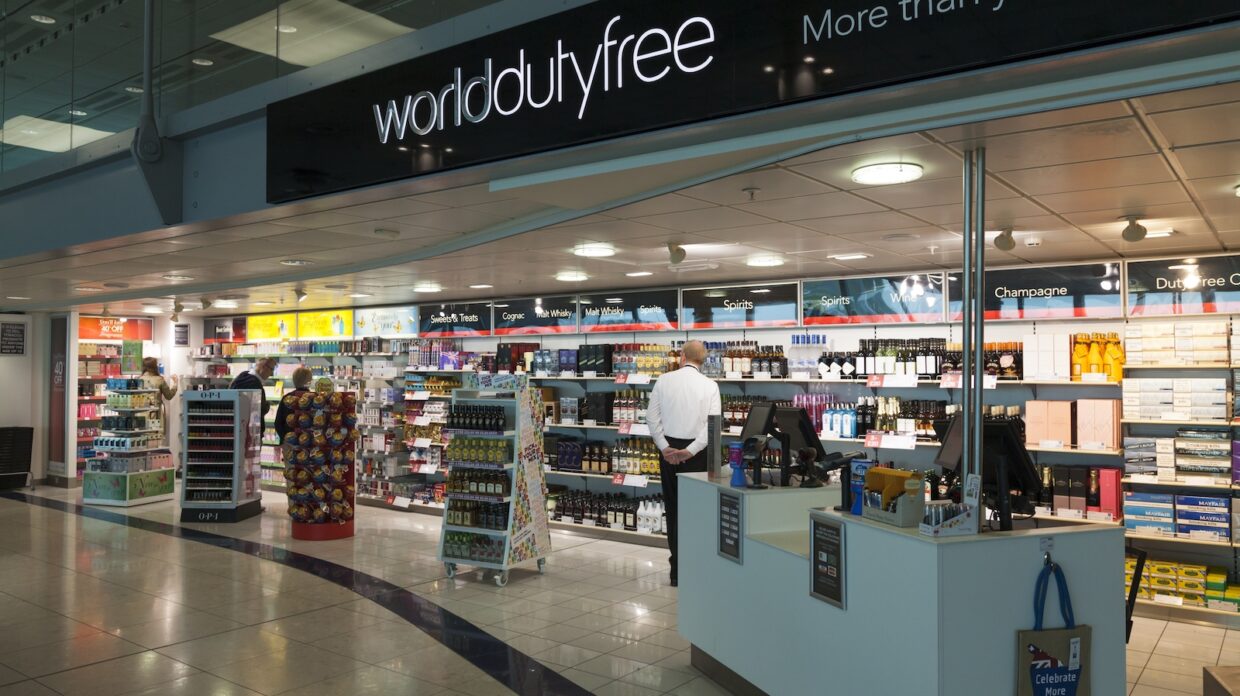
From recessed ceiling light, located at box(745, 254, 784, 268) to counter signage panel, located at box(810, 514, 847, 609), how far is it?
352 cm

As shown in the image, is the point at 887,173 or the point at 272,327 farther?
the point at 272,327

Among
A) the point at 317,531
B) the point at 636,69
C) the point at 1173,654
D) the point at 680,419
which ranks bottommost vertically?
the point at 1173,654

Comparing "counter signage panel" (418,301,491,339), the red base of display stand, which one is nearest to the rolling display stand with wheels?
the red base of display stand

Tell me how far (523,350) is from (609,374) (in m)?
1.49

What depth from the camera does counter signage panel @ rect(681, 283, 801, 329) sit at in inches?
325

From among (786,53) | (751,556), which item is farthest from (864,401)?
(786,53)

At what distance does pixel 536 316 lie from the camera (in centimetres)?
1030

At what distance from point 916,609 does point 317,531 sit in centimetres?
698

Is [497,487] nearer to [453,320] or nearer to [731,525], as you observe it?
[731,525]

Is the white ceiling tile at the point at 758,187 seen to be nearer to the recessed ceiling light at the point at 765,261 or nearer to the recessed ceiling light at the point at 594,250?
the recessed ceiling light at the point at 594,250

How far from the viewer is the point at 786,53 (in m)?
3.09

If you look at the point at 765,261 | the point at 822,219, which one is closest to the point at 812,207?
the point at 822,219

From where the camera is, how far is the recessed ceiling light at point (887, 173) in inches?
147

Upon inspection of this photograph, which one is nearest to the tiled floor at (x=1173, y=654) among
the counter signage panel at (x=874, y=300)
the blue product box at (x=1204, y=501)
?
the blue product box at (x=1204, y=501)
